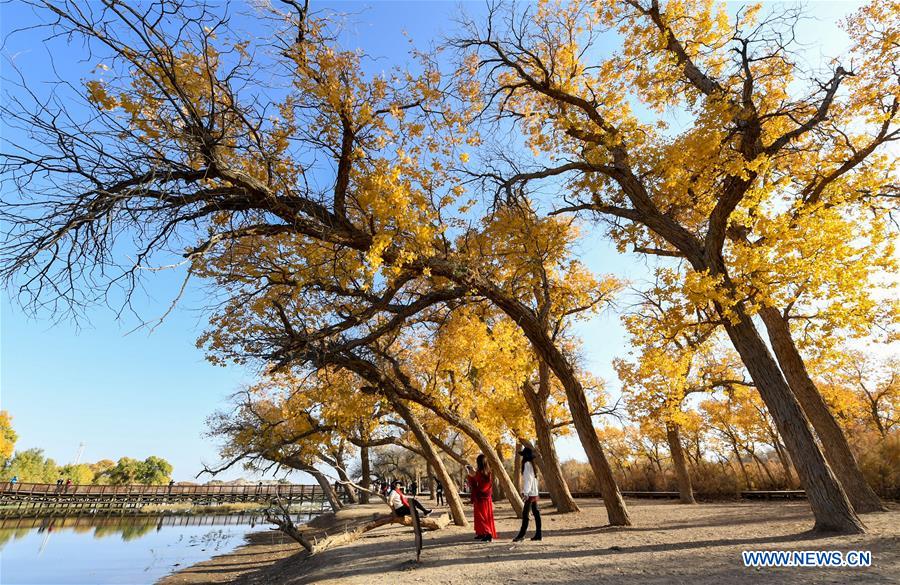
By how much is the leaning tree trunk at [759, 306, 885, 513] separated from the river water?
1819 cm

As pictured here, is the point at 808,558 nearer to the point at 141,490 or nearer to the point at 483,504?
the point at 483,504

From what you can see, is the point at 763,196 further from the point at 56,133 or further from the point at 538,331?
the point at 56,133

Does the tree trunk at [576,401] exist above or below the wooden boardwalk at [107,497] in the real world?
above

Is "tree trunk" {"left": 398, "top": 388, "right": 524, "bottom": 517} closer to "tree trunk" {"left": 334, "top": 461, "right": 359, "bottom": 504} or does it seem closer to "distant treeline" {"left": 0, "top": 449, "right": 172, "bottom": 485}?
"tree trunk" {"left": 334, "top": 461, "right": 359, "bottom": 504}

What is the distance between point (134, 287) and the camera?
418 cm

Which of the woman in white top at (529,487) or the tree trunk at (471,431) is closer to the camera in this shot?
the woman in white top at (529,487)

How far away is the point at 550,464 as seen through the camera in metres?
13.0

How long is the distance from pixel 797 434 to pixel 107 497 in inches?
2360

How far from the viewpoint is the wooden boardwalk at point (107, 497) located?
38.8 m

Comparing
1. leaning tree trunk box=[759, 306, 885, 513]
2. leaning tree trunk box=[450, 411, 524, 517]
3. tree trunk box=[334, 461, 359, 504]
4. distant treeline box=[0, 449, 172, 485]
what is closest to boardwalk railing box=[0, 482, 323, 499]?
tree trunk box=[334, 461, 359, 504]

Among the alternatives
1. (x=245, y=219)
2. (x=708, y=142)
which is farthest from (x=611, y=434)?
(x=245, y=219)

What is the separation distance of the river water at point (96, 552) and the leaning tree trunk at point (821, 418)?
18.2 metres

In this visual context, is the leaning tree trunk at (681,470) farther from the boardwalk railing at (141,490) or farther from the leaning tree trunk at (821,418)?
the boardwalk railing at (141,490)

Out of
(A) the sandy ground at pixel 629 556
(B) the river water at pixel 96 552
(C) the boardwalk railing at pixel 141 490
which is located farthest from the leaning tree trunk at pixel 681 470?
(C) the boardwalk railing at pixel 141 490
